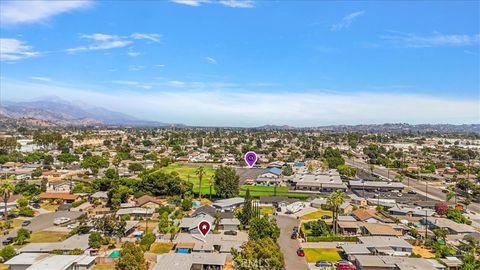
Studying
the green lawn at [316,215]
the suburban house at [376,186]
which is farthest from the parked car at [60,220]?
the suburban house at [376,186]

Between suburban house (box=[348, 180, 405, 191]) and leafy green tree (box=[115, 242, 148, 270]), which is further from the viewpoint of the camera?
suburban house (box=[348, 180, 405, 191])

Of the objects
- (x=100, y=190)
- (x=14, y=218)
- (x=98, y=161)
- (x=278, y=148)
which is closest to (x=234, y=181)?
(x=100, y=190)

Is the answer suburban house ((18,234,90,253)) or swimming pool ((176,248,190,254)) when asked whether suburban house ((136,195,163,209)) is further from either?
swimming pool ((176,248,190,254))

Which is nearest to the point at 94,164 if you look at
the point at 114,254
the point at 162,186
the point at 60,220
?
the point at 162,186

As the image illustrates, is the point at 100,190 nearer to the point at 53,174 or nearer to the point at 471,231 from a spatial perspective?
the point at 53,174

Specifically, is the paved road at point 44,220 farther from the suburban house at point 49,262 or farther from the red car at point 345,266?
the red car at point 345,266

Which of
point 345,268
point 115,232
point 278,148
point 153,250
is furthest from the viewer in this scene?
point 278,148

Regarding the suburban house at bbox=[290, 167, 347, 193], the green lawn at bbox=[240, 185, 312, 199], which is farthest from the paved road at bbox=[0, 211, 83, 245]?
the suburban house at bbox=[290, 167, 347, 193]
